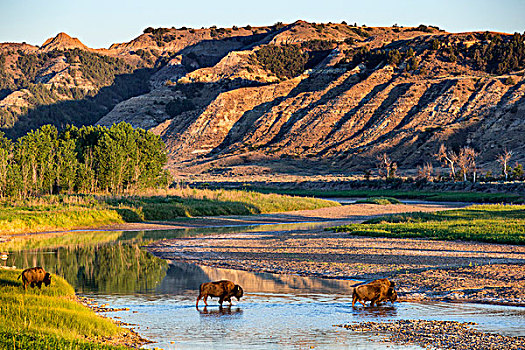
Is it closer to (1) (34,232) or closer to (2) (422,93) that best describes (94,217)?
(1) (34,232)

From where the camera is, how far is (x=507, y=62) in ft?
479

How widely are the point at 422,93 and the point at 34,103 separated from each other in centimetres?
11801

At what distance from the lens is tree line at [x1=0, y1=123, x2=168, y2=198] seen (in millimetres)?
50719

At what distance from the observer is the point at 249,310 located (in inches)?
584

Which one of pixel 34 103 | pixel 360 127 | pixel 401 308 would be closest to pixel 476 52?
pixel 360 127

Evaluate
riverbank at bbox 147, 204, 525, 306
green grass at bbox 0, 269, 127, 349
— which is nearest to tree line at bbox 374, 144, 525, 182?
riverbank at bbox 147, 204, 525, 306

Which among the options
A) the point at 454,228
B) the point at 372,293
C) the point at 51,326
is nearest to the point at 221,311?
the point at 372,293

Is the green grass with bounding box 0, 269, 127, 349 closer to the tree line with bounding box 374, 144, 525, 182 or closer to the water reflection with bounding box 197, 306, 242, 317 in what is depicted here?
the water reflection with bounding box 197, 306, 242, 317

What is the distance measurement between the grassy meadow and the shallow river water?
54.2ft

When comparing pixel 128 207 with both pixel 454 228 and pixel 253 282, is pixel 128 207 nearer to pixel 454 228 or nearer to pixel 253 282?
pixel 454 228

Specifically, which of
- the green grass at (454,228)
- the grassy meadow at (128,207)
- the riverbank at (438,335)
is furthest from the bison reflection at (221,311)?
the grassy meadow at (128,207)

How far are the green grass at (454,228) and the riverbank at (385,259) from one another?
44.4 inches

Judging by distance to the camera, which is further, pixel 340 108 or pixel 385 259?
pixel 340 108

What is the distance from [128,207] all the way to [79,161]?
16.6 m
